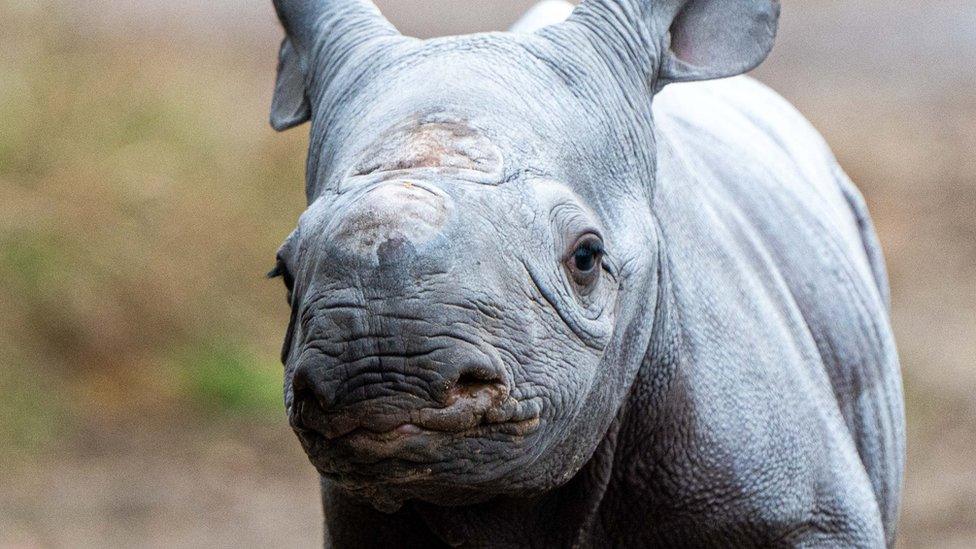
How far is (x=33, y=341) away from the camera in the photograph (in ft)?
35.5

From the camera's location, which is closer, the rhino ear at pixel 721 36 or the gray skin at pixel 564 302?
the gray skin at pixel 564 302

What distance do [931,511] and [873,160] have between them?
5532 millimetres

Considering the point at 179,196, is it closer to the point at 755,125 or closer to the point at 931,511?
the point at 931,511

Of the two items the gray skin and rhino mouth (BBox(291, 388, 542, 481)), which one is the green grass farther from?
rhino mouth (BBox(291, 388, 542, 481))

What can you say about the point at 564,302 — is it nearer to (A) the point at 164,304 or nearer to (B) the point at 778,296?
(B) the point at 778,296

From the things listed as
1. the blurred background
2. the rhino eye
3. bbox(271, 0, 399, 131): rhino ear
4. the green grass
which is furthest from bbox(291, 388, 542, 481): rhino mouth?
the green grass

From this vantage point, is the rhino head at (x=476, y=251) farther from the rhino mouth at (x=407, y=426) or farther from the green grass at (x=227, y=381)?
the green grass at (x=227, y=381)

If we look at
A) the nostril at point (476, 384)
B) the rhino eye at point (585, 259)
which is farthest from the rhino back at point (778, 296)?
the nostril at point (476, 384)

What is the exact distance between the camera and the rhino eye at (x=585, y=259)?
3.75 meters

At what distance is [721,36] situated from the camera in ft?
15.0

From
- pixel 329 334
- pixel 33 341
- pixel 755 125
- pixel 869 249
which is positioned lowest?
pixel 33 341

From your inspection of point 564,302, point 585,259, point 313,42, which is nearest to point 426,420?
point 564,302

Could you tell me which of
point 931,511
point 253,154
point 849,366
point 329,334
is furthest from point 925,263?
point 329,334

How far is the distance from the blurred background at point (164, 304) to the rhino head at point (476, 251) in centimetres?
552
